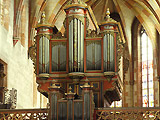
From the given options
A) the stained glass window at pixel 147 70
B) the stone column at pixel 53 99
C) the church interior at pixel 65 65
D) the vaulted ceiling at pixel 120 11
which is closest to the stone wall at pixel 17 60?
the church interior at pixel 65 65

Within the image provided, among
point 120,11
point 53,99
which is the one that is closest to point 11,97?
point 53,99

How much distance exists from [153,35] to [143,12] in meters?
1.82

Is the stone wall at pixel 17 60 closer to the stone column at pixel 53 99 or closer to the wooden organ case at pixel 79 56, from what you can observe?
the wooden organ case at pixel 79 56

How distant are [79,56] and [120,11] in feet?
58.8

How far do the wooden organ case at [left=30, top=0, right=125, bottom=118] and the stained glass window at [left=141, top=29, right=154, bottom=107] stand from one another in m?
15.9

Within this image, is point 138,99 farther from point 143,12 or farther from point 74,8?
point 74,8

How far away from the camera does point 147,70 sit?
33.6 meters

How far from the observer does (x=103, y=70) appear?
1686 cm

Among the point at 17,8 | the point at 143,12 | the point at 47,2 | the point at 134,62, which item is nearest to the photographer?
the point at 17,8

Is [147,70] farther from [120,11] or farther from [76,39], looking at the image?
[76,39]

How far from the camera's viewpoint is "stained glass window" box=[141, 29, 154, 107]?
109 ft

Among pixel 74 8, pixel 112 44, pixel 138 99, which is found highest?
pixel 74 8

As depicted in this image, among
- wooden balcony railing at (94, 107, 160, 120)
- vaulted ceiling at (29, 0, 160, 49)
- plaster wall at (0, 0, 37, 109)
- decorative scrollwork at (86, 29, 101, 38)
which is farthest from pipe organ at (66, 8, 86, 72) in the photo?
vaulted ceiling at (29, 0, 160, 49)

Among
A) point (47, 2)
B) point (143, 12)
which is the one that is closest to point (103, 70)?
point (47, 2)
